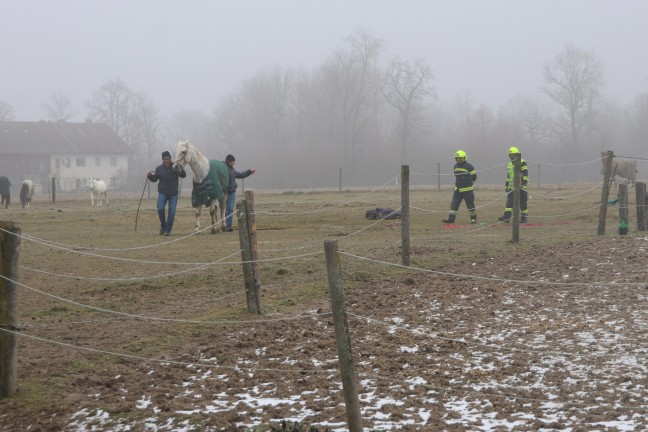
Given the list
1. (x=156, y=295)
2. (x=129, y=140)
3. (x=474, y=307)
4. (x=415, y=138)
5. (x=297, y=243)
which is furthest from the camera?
(x=129, y=140)

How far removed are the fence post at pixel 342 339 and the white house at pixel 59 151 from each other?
7684 centimetres

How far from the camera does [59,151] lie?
277 feet

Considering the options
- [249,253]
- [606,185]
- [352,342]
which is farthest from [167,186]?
[352,342]

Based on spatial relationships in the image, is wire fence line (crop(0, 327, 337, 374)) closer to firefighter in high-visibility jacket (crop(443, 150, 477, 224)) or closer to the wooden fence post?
the wooden fence post

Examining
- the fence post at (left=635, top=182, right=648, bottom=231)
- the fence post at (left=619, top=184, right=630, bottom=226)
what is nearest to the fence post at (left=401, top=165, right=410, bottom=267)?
the fence post at (left=619, top=184, right=630, bottom=226)

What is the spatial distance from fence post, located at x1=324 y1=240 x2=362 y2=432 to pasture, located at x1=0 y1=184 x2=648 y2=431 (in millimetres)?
307

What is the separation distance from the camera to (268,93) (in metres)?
93.1

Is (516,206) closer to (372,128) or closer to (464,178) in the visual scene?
(464,178)

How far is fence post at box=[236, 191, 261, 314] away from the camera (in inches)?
374

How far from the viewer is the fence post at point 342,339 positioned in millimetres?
5664

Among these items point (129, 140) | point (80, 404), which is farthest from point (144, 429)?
point (129, 140)

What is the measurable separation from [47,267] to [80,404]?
7.41 m

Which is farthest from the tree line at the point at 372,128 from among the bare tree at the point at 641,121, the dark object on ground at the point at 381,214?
the dark object on ground at the point at 381,214

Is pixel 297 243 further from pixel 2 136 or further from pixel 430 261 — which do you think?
pixel 2 136
